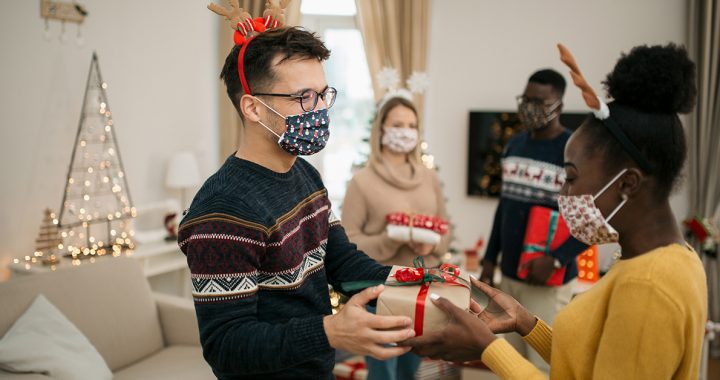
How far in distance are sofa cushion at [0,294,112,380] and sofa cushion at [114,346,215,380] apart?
0.22 metres

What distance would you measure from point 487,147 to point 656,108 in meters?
4.00

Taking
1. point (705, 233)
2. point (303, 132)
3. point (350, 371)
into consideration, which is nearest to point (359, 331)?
point (303, 132)

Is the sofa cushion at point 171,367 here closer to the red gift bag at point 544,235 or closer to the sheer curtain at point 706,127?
the red gift bag at point 544,235

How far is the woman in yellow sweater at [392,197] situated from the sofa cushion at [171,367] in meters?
0.92

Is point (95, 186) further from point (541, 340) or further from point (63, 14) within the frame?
point (541, 340)

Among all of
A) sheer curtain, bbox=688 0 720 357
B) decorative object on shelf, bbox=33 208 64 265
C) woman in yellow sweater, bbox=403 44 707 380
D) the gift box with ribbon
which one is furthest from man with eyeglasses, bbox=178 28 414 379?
sheer curtain, bbox=688 0 720 357

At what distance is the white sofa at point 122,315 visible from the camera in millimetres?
2811

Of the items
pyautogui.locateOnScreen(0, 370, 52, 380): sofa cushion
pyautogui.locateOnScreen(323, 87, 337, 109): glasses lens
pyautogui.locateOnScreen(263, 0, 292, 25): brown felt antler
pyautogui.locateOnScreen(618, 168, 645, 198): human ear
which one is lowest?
pyautogui.locateOnScreen(0, 370, 52, 380): sofa cushion

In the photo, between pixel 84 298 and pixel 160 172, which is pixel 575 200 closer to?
pixel 84 298

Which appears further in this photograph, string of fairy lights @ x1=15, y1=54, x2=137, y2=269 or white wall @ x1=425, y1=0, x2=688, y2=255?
white wall @ x1=425, y1=0, x2=688, y2=255

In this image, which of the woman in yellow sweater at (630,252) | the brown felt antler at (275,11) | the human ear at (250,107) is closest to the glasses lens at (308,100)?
the human ear at (250,107)

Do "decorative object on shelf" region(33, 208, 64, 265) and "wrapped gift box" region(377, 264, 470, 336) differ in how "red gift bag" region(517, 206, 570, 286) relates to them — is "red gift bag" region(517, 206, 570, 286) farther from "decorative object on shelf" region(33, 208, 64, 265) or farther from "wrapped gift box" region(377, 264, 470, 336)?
"decorative object on shelf" region(33, 208, 64, 265)

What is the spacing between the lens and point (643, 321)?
119 centimetres

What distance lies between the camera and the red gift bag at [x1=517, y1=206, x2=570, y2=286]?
9.15 feet
